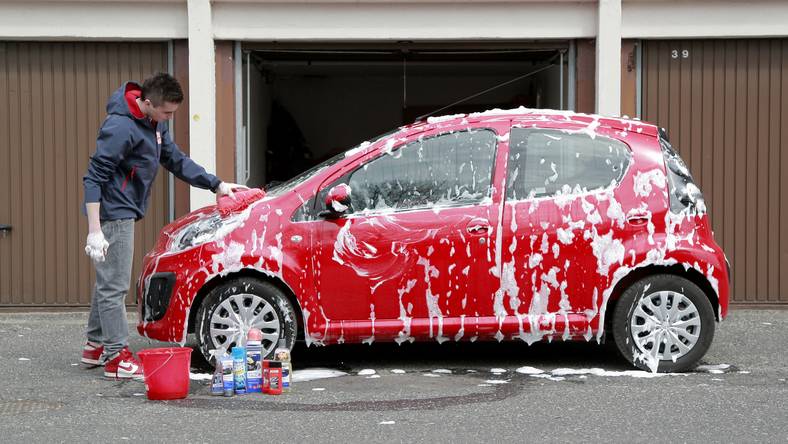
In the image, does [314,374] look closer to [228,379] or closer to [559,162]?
[228,379]

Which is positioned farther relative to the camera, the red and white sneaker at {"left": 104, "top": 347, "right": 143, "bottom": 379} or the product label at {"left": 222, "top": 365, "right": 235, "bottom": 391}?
the red and white sneaker at {"left": 104, "top": 347, "right": 143, "bottom": 379}

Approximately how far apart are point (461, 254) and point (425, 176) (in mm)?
568

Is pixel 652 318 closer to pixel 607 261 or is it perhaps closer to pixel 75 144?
pixel 607 261

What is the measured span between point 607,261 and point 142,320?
3.08 meters

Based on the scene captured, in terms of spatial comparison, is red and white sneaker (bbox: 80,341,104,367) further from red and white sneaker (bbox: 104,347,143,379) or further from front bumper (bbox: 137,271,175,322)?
front bumper (bbox: 137,271,175,322)

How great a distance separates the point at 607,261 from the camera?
24.6ft

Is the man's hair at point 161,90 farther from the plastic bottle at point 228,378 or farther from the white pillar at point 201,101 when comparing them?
the white pillar at point 201,101

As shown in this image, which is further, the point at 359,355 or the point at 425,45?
the point at 425,45

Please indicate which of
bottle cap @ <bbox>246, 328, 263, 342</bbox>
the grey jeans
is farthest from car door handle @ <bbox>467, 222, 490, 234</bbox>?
the grey jeans

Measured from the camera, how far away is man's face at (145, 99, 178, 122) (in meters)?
7.35

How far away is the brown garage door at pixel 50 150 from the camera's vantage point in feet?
35.7

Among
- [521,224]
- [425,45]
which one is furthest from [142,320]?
[425,45]

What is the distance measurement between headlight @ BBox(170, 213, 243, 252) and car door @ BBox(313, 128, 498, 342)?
0.57 m

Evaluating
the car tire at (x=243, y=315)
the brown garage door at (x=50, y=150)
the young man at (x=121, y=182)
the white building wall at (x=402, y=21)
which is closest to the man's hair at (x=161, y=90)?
the young man at (x=121, y=182)
